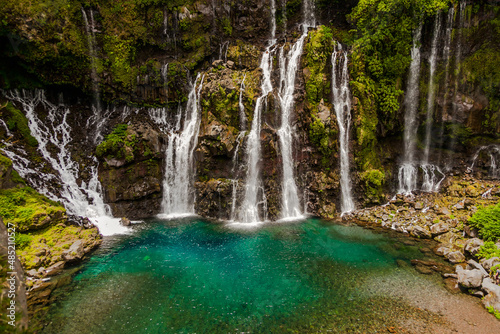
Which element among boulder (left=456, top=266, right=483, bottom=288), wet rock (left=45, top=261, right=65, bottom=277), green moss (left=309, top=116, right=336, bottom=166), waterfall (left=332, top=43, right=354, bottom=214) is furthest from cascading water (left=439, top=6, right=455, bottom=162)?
wet rock (left=45, top=261, right=65, bottom=277)

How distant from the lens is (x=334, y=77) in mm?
18953

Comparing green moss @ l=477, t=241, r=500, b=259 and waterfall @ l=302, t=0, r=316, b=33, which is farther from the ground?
waterfall @ l=302, t=0, r=316, b=33

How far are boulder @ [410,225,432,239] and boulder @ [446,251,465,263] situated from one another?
2344mm

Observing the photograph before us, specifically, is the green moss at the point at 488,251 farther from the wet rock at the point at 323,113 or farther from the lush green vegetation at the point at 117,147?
the lush green vegetation at the point at 117,147

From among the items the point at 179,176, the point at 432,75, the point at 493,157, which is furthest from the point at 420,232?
the point at 179,176

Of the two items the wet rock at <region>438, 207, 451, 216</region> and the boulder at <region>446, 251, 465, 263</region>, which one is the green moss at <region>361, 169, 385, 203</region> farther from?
the boulder at <region>446, 251, 465, 263</region>

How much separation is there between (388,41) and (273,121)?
34.2ft

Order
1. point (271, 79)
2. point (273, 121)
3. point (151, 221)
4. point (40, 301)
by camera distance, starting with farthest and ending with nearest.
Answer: point (271, 79) < point (273, 121) < point (151, 221) < point (40, 301)

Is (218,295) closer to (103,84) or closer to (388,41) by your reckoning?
(103,84)

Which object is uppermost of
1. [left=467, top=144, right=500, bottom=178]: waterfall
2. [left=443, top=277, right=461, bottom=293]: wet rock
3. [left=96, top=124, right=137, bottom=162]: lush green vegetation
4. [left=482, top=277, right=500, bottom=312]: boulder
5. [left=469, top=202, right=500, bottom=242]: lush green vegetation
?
[left=96, top=124, right=137, bottom=162]: lush green vegetation

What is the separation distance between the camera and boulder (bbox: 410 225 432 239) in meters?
13.8

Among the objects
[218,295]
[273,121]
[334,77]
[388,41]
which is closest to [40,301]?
[218,295]

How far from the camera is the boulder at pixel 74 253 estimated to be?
11677mm

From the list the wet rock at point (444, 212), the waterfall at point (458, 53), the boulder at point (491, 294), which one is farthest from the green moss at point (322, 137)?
the boulder at point (491, 294)
